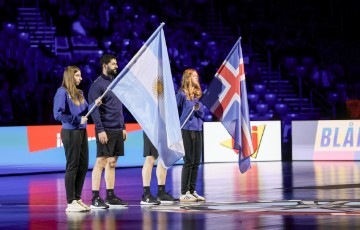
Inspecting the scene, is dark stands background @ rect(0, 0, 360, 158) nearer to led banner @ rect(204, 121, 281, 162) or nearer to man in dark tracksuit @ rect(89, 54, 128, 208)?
led banner @ rect(204, 121, 281, 162)

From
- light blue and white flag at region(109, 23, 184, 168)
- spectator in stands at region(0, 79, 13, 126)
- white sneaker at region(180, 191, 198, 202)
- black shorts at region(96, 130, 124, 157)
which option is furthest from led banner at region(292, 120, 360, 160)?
light blue and white flag at region(109, 23, 184, 168)

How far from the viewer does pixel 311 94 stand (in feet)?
109

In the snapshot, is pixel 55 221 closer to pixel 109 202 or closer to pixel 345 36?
pixel 109 202

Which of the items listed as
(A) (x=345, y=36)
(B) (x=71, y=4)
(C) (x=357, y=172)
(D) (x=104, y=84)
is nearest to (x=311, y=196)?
(D) (x=104, y=84)

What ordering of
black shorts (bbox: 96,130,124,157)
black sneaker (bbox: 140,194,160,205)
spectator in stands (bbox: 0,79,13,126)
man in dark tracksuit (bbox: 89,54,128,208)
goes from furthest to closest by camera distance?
spectator in stands (bbox: 0,79,13,126)
black sneaker (bbox: 140,194,160,205)
black shorts (bbox: 96,130,124,157)
man in dark tracksuit (bbox: 89,54,128,208)

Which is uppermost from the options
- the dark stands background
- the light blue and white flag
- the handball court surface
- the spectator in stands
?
the dark stands background

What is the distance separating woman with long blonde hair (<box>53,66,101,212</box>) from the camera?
12.9 metres

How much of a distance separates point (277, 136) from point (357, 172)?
20.6ft

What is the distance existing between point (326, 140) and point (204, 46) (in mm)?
7400

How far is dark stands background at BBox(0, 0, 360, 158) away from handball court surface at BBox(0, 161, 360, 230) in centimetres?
576

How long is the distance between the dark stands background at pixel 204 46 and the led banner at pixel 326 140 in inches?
17.0

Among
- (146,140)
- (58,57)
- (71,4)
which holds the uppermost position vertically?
(71,4)

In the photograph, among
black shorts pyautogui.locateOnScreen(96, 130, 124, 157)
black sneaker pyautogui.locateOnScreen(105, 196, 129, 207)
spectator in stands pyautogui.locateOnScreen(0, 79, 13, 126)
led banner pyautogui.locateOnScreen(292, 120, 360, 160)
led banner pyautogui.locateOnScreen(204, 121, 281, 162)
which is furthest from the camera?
led banner pyautogui.locateOnScreen(292, 120, 360, 160)

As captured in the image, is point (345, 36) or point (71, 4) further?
point (345, 36)
